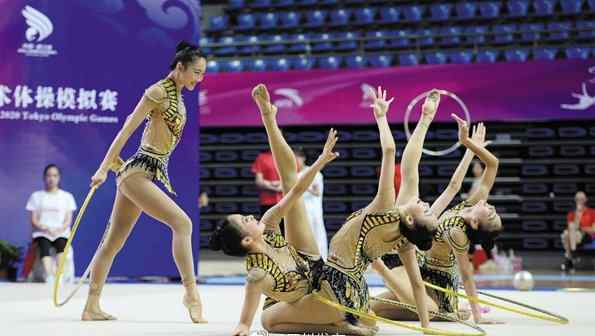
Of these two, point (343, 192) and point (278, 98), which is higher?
point (278, 98)

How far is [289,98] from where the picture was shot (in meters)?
11.3

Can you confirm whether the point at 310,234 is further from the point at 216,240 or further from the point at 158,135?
the point at 158,135

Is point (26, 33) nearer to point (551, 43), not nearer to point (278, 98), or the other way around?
point (278, 98)

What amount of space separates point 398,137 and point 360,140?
0.69m

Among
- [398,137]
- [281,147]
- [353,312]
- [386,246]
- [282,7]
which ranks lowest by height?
[353,312]

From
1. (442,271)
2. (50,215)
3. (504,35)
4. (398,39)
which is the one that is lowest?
(442,271)

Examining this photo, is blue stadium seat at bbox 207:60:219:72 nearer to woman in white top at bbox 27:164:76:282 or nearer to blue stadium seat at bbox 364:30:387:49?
blue stadium seat at bbox 364:30:387:49

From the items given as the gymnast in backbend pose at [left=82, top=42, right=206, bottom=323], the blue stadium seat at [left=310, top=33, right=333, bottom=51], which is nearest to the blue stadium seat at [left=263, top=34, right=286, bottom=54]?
the blue stadium seat at [left=310, top=33, right=333, bottom=51]

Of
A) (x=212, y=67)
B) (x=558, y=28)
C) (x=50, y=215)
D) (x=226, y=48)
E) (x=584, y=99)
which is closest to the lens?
(x=50, y=215)

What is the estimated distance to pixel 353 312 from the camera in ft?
11.1

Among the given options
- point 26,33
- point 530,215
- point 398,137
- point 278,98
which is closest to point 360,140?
point 398,137

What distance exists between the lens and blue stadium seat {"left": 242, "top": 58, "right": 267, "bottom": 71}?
12.3m

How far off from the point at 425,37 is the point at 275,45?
2657 millimetres

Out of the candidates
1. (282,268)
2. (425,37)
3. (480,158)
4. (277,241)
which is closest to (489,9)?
(425,37)
